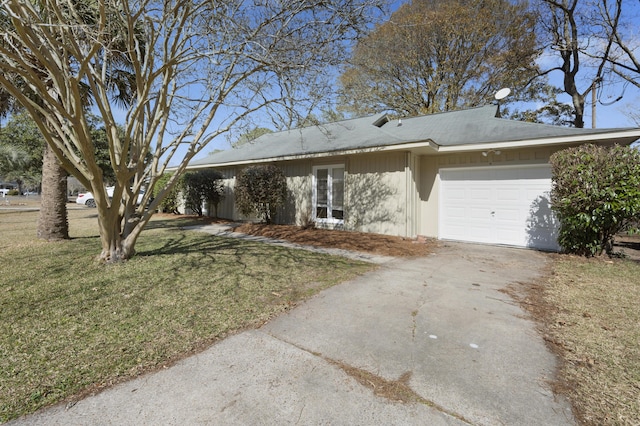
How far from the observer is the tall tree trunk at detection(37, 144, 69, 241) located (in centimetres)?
729

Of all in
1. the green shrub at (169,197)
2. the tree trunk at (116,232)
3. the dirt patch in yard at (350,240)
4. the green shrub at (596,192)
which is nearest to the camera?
the tree trunk at (116,232)

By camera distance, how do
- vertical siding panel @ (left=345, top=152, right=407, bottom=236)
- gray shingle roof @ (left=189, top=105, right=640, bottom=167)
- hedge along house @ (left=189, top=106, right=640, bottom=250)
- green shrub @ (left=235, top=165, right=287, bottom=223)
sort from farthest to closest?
green shrub @ (left=235, top=165, right=287, bottom=223) < vertical siding panel @ (left=345, top=152, right=407, bottom=236) < gray shingle roof @ (left=189, top=105, right=640, bottom=167) < hedge along house @ (left=189, top=106, right=640, bottom=250)

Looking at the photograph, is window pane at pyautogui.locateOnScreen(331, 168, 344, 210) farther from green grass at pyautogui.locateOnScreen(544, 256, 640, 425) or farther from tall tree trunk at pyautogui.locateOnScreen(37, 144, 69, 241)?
tall tree trunk at pyautogui.locateOnScreen(37, 144, 69, 241)

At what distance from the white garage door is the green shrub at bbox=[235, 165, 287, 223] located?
5595 millimetres

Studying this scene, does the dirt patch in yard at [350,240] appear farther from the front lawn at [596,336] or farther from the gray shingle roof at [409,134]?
→ the front lawn at [596,336]

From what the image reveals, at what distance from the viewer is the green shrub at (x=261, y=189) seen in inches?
432

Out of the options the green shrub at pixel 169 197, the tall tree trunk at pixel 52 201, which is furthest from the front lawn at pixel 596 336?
the green shrub at pixel 169 197

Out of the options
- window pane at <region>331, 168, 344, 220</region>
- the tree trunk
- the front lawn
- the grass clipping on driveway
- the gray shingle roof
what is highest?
the gray shingle roof

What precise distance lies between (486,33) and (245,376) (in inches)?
812

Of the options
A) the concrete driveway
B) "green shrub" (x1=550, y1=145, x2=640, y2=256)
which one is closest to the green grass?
the concrete driveway

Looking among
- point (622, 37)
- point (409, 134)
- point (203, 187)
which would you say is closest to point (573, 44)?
point (622, 37)

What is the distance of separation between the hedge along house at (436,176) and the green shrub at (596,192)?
2.70 feet

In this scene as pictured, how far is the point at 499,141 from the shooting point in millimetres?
7867

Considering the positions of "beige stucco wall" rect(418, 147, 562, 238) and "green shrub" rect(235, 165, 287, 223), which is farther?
"green shrub" rect(235, 165, 287, 223)
